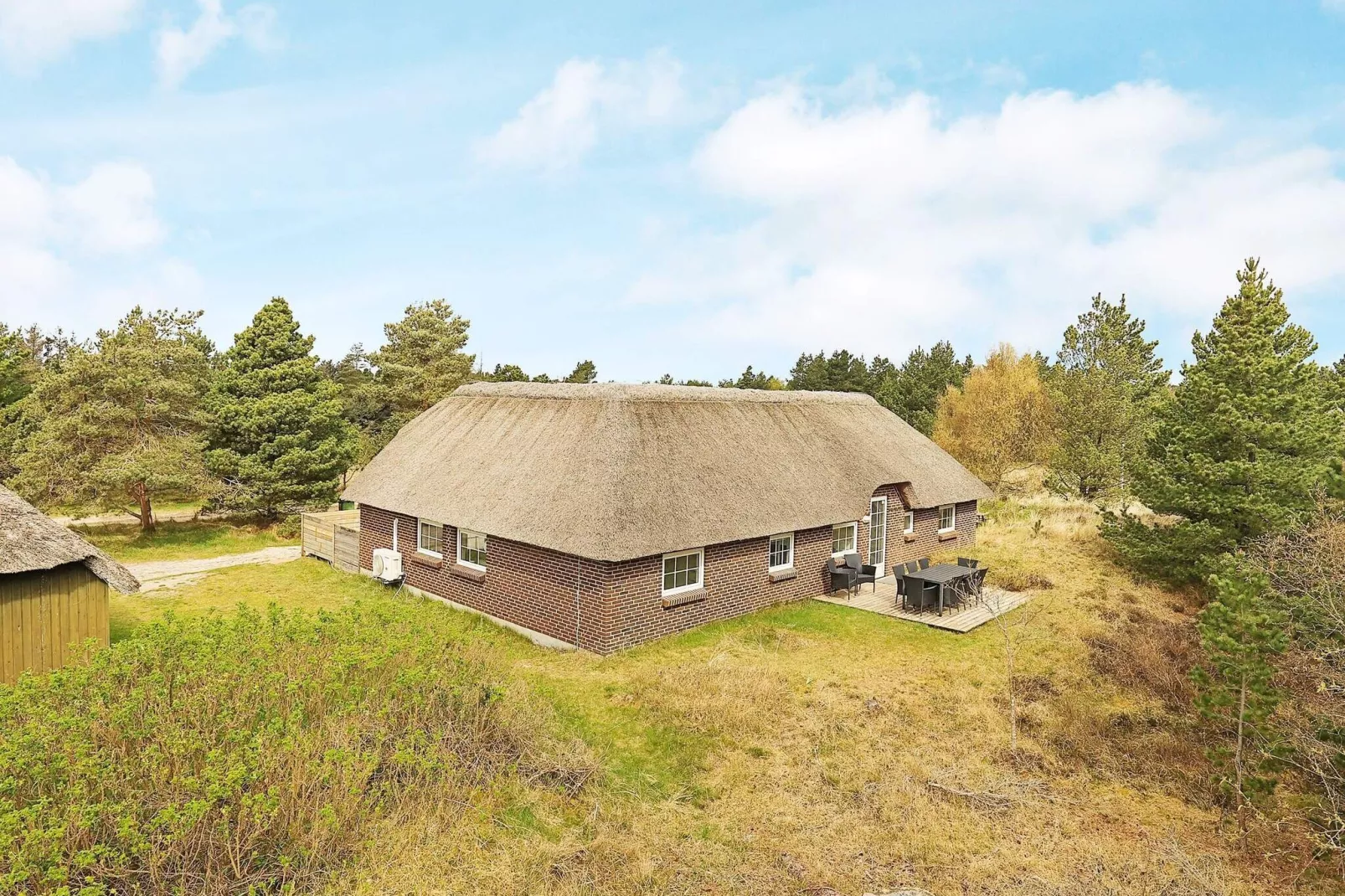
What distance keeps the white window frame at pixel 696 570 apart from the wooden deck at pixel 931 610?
3.77 metres

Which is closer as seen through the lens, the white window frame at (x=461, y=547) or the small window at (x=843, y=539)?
the white window frame at (x=461, y=547)

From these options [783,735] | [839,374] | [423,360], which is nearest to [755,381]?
[839,374]

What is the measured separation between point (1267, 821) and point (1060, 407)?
2339 centimetres

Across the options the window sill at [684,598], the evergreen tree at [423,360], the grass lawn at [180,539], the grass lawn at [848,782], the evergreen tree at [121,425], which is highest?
the evergreen tree at [423,360]

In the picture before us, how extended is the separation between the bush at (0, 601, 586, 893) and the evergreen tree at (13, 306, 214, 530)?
16.9 m

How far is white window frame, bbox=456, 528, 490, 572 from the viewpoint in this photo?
14469mm

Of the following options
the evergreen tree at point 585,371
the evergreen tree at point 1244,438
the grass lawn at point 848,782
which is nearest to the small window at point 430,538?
the grass lawn at point 848,782

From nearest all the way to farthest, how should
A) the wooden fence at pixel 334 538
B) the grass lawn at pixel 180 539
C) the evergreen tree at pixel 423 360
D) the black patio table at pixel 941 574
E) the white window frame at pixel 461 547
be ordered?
the white window frame at pixel 461 547, the black patio table at pixel 941 574, the wooden fence at pixel 334 538, the grass lawn at pixel 180 539, the evergreen tree at pixel 423 360

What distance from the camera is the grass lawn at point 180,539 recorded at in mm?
20969

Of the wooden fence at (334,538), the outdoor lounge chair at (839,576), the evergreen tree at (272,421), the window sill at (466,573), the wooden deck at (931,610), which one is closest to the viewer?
the wooden deck at (931,610)

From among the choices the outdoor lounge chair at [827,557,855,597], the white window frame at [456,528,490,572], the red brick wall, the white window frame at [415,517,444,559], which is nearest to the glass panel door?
the outdoor lounge chair at [827,557,855,597]

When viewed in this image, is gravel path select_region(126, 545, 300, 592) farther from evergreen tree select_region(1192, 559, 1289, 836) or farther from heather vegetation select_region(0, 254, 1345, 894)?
evergreen tree select_region(1192, 559, 1289, 836)

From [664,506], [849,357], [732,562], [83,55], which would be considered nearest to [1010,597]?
[732,562]

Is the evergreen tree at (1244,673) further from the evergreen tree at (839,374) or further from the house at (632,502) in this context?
the evergreen tree at (839,374)
